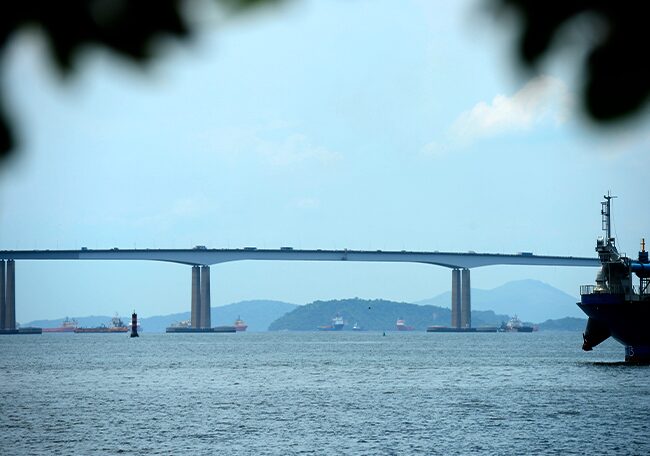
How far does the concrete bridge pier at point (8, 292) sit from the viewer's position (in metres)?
166

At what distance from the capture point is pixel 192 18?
5.54 feet

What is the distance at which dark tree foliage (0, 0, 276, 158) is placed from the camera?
1718 mm

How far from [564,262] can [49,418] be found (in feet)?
464

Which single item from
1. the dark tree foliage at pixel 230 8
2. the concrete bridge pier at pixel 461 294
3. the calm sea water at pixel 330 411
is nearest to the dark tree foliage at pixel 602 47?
the dark tree foliage at pixel 230 8

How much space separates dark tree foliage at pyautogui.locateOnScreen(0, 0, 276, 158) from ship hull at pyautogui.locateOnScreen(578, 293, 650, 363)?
3138 inches

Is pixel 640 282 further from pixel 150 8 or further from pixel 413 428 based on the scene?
pixel 150 8

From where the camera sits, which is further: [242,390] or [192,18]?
[242,390]

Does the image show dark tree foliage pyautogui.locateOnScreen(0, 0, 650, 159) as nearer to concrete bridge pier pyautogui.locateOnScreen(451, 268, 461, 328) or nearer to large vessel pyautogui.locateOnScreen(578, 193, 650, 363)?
large vessel pyautogui.locateOnScreen(578, 193, 650, 363)

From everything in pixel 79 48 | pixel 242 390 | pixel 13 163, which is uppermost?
pixel 79 48

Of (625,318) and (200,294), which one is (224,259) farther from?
(625,318)

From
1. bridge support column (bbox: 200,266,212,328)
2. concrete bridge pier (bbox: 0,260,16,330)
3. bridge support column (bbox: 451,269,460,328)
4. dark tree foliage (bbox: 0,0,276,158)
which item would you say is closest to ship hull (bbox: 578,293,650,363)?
dark tree foliage (bbox: 0,0,276,158)

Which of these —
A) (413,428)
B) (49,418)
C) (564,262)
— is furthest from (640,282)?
(564,262)

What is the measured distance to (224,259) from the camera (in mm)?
166125

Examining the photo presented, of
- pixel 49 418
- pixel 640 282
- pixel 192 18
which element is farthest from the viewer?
pixel 640 282
